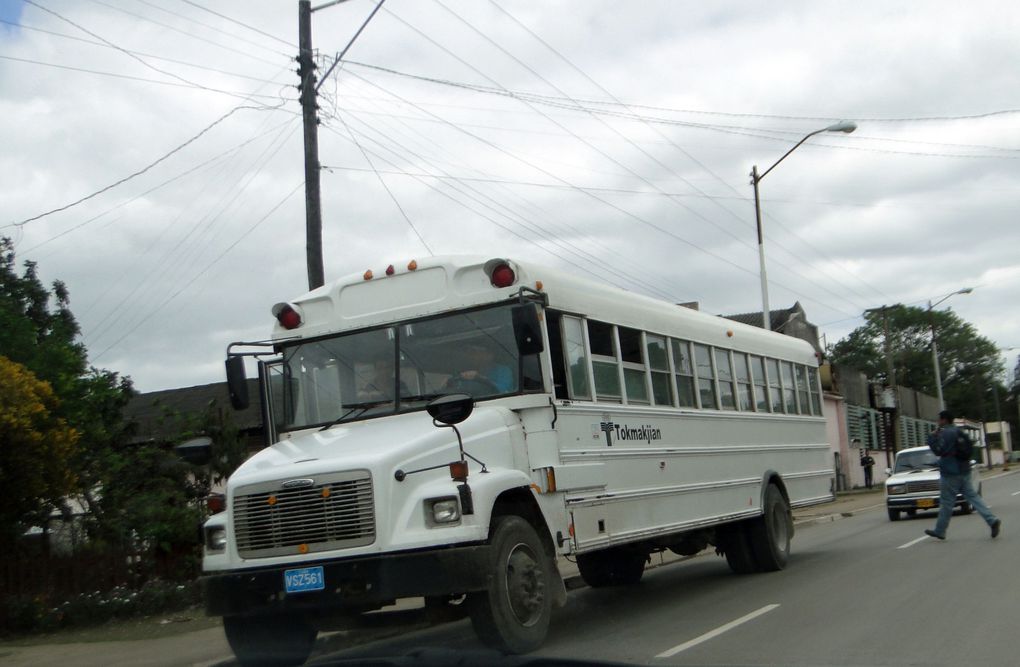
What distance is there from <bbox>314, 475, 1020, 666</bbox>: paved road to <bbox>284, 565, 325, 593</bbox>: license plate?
5.58 feet

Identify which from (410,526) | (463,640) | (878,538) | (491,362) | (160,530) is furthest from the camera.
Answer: (878,538)

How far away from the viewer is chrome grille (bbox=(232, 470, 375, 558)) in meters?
7.78

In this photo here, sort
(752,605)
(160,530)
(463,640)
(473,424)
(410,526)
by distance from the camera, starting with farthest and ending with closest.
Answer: (160,530)
(752,605)
(463,640)
(473,424)
(410,526)

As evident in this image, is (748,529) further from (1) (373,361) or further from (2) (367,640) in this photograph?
(1) (373,361)

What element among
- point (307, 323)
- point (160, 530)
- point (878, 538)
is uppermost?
point (307, 323)

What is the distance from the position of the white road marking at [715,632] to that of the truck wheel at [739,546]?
3243 millimetres

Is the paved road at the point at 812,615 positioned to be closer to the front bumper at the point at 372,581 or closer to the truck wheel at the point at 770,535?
the truck wheel at the point at 770,535

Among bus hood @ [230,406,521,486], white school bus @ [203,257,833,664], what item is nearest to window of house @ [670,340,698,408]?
white school bus @ [203,257,833,664]

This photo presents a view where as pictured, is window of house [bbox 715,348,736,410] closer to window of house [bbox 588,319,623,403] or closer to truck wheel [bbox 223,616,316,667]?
window of house [bbox 588,319,623,403]

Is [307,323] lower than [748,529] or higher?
higher

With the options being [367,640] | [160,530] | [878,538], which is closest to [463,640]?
[367,640]

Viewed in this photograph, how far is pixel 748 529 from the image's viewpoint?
1393cm

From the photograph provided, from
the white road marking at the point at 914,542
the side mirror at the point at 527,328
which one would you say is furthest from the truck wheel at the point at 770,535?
the side mirror at the point at 527,328

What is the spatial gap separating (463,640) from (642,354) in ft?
11.1
